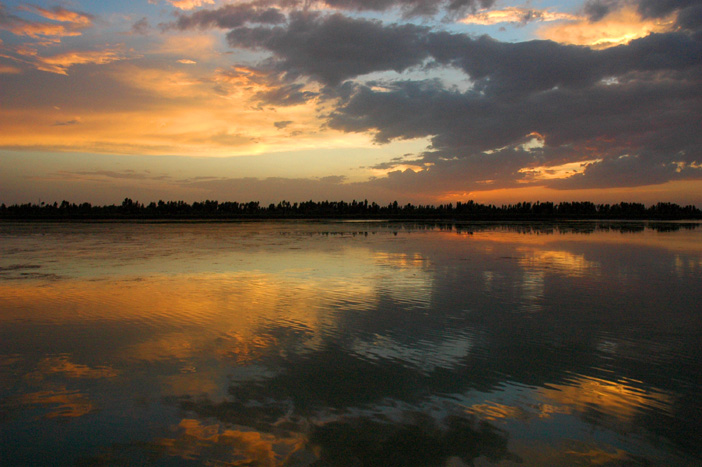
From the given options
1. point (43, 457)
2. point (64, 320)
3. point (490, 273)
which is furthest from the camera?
point (490, 273)

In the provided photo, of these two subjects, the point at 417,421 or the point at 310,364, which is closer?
the point at 417,421

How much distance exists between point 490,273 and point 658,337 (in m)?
8.08

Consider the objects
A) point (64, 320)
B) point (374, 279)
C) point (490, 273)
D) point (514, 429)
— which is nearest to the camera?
point (514, 429)

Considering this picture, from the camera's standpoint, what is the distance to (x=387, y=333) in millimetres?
8664

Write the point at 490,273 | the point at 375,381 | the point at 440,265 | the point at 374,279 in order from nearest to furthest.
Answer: the point at 375,381 → the point at 374,279 → the point at 490,273 → the point at 440,265

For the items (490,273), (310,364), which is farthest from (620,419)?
(490,273)

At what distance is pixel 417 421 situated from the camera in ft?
17.2

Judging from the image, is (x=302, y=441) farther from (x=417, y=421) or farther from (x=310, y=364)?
(x=310, y=364)

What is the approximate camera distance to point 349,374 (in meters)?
6.60

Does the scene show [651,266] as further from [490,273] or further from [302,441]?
[302,441]

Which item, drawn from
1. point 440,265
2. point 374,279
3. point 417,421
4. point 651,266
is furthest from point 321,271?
point 651,266

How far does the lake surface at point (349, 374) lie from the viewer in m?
4.74

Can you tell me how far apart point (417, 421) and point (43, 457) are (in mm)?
3910

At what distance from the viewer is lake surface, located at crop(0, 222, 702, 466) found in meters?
4.74
